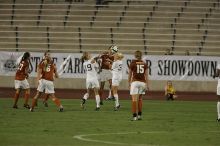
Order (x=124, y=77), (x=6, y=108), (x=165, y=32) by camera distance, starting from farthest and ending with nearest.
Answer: (x=165, y=32) → (x=124, y=77) → (x=6, y=108)

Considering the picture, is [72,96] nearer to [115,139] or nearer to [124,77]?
[124,77]

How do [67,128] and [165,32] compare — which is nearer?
[67,128]

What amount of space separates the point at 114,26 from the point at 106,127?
2510 cm

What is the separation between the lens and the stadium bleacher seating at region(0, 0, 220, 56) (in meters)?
44.5

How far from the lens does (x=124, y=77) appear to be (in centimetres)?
4122

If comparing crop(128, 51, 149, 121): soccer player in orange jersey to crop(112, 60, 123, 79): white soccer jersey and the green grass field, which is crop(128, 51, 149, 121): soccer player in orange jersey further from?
crop(112, 60, 123, 79): white soccer jersey

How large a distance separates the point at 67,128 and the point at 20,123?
189 centimetres

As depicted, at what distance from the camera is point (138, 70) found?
938 inches

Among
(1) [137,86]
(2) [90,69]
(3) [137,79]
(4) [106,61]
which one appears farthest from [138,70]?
(4) [106,61]

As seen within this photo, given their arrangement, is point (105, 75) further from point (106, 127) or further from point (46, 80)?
point (106, 127)

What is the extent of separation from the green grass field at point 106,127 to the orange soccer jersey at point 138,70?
136cm

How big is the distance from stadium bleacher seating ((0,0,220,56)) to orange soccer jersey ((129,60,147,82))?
64.7 feet

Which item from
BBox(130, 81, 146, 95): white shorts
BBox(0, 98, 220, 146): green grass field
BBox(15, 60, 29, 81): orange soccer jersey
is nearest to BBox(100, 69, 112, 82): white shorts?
BBox(0, 98, 220, 146): green grass field

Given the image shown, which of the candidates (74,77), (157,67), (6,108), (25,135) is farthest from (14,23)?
(25,135)
